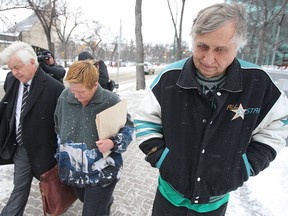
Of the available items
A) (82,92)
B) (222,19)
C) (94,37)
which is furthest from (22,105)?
(94,37)

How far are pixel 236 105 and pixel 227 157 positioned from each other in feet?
1.02

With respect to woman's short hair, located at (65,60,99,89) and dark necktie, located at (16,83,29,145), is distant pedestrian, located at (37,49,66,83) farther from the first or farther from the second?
woman's short hair, located at (65,60,99,89)

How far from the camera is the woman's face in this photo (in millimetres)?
1914

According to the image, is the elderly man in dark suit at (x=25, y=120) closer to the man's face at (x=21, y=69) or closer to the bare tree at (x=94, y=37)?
the man's face at (x=21, y=69)

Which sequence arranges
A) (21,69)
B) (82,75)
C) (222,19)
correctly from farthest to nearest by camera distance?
(21,69), (82,75), (222,19)

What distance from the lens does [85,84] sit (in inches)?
75.8

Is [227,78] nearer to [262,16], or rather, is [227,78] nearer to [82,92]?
[82,92]

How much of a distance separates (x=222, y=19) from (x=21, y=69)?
172cm

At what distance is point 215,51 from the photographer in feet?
4.13

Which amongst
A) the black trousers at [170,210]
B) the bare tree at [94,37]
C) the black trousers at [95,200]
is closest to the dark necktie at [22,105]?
the black trousers at [95,200]

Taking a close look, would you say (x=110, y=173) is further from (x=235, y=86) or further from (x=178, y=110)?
(x=235, y=86)

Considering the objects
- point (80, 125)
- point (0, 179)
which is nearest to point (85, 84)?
point (80, 125)

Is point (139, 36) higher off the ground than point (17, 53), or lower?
higher

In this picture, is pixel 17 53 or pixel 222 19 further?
pixel 17 53
